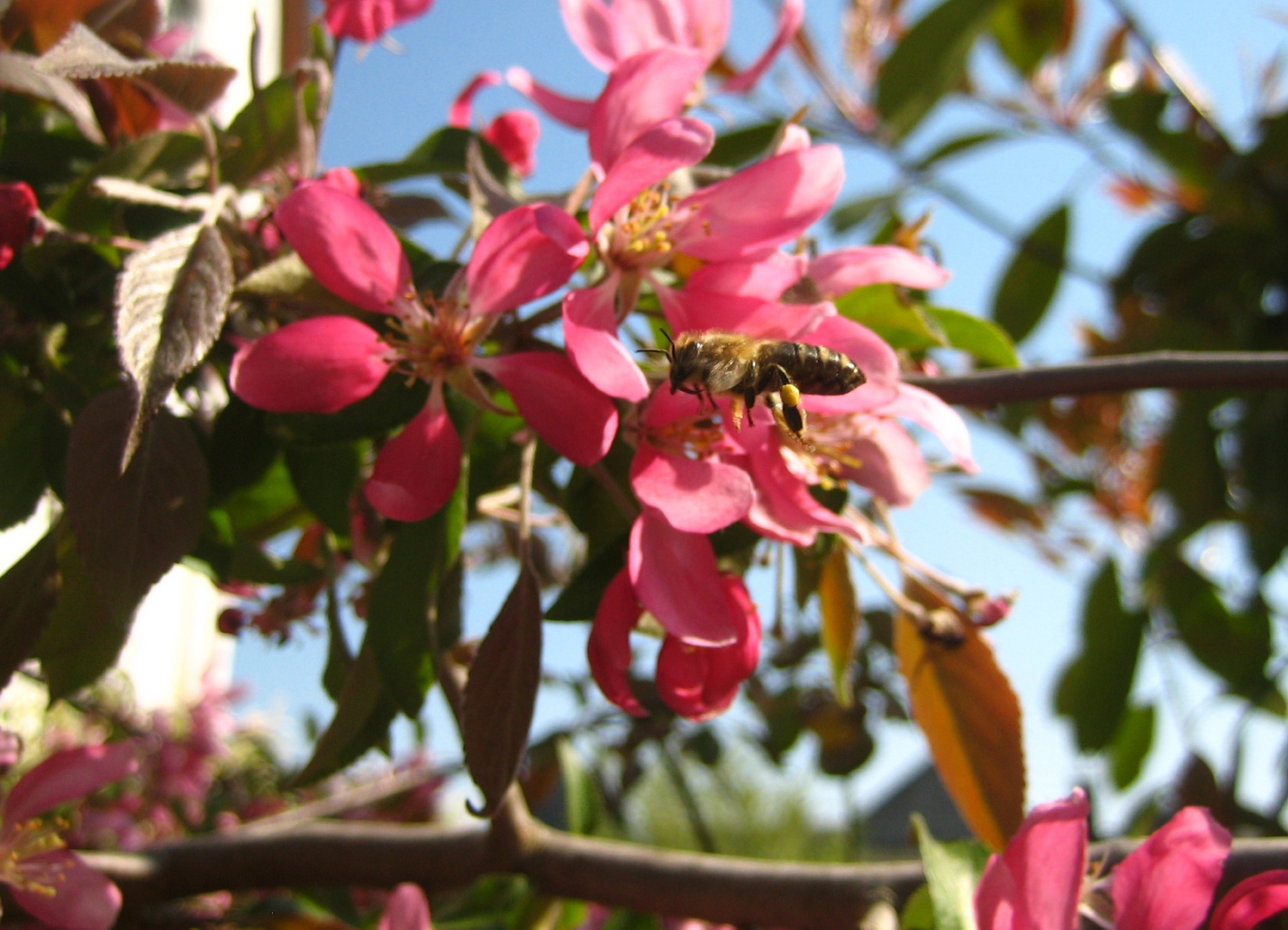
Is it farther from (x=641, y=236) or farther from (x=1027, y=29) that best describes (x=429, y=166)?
(x=1027, y=29)

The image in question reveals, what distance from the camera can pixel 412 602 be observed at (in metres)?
0.56

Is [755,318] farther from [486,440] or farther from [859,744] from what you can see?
[859,744]

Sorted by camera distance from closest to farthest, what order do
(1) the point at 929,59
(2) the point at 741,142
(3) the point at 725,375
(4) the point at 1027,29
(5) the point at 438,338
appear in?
(3) the point at 725,375 → (5) the point at 438,338 → (2) the point at 741,142 → (1) the point at 929,59 → (4) the point at 1027,29

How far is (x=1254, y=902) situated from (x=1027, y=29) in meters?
1.77

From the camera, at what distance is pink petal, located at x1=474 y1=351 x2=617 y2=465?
0.48m

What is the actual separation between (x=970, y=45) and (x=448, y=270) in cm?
113

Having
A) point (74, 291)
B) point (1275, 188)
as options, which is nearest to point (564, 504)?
point (74, 291)

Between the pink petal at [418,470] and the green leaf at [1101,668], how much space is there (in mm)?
1365

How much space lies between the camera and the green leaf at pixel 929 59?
140cm

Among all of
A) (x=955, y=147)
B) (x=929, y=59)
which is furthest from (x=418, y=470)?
(x=955, y=147)

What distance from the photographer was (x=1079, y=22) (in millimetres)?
1896

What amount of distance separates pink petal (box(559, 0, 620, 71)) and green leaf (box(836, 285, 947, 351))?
22cm

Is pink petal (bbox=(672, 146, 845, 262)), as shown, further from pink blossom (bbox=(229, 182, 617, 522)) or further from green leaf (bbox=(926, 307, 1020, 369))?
green leaf (bbox=(926, 307, 1020, 369))

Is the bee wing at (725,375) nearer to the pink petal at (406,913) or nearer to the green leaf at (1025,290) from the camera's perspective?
the pink petal at (406,913)
